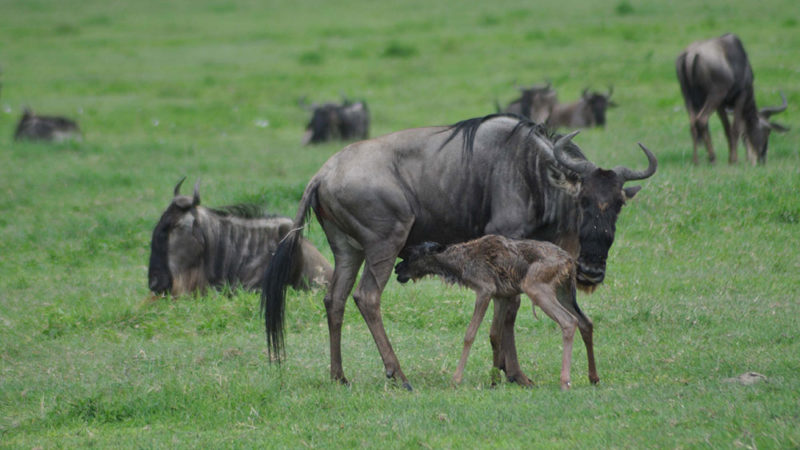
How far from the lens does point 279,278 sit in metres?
7.50

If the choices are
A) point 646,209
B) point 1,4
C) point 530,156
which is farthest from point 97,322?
point 1,4

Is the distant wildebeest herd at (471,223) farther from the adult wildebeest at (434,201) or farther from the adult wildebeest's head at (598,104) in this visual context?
the adult wildebeest's head at (598,104)

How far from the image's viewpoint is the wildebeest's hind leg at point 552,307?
6527mm

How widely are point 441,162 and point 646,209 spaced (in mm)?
4713

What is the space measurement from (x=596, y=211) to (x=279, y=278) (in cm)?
234

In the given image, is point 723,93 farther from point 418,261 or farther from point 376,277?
point 376,277

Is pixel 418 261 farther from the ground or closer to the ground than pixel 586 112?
farther from the ground

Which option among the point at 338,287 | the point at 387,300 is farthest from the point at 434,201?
the point at 387,300

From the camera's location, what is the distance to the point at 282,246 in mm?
7570

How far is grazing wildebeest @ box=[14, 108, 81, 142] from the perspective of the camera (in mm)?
20625

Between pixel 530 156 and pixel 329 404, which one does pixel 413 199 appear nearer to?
pixel 530 156

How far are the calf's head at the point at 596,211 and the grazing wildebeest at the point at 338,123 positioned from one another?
13.3 meters

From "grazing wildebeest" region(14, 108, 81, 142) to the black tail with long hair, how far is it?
1425cm

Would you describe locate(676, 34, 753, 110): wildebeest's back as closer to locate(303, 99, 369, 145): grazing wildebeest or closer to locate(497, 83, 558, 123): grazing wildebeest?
locate(497, 83, 558, 123): grazing wildebeest
